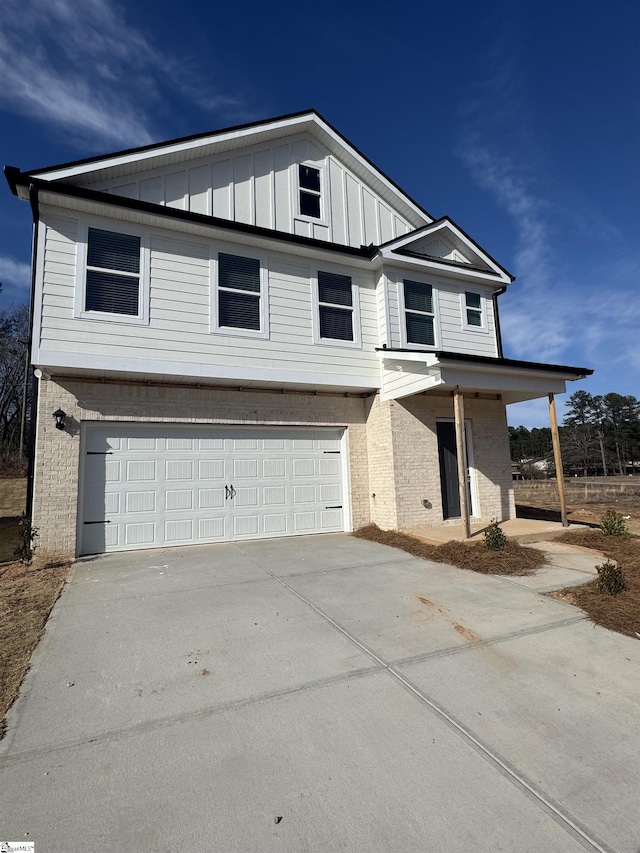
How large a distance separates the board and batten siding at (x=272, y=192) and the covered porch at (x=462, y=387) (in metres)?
3.39

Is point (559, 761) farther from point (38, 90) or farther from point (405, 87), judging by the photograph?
point (405, 87)

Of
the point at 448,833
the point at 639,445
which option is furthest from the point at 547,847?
the point at 639,445

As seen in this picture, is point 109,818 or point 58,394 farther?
point 58,394

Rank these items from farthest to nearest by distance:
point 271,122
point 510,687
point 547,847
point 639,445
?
1. point 639,445
2. point 271,122
3. point 510,687
4. point 547,847

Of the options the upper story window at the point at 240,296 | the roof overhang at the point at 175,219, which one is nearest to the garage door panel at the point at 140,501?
the upper story window at the point at 240,296

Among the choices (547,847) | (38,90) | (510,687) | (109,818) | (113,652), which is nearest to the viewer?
(547,847)

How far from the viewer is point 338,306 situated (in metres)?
9.90

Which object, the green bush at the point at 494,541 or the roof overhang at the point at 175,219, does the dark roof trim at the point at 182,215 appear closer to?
the roof overhang at the point at 175,219

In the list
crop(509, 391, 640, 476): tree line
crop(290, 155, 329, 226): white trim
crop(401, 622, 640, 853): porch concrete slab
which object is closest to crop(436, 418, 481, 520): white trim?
crop(290, 155, 329, 226): white trim

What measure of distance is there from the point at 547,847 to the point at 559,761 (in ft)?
2.04

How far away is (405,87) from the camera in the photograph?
10047 millimetres

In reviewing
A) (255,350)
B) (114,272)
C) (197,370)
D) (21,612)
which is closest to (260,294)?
(255,350)

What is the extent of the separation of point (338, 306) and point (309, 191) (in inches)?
115

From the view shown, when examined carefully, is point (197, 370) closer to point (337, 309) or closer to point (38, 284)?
point (38, 284)
